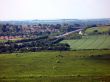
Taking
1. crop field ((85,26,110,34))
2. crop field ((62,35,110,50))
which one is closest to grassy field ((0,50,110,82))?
crop field ((62,35,110,50))

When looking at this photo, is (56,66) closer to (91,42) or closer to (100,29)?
(91,42)

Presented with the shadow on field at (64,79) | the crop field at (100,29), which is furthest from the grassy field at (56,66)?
the crop field at (100,29)

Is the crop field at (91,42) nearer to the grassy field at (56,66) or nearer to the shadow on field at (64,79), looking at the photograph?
the grassy field at (56,66)

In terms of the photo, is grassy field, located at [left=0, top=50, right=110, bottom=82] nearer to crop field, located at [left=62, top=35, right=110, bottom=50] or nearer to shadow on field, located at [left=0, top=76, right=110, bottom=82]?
shadow on field, located at [left=0, top=76, right=110, bottom=82]

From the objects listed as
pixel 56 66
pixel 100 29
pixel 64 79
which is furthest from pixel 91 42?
pixel 64 79

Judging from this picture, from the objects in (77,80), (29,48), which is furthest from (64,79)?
(29,48)

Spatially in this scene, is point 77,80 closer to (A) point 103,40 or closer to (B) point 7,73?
(B) point 7,73
